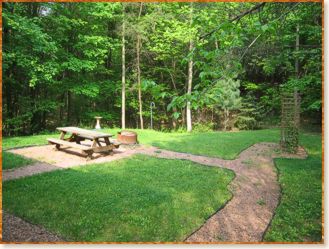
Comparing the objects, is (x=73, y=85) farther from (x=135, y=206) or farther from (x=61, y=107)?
(x=135, y=206)

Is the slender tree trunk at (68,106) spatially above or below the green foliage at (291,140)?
above

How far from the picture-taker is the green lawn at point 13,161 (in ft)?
19.8

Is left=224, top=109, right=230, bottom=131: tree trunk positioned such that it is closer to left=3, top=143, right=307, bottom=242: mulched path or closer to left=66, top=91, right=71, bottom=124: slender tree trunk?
left=3, top=143, right=307, bottom=242: mulched path

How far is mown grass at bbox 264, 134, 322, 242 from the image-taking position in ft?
11.9

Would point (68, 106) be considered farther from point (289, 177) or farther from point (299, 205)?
point (299, 205)

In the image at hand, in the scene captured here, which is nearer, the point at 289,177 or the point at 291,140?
the point at 289,177

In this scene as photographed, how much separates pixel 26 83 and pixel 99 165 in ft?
18.3

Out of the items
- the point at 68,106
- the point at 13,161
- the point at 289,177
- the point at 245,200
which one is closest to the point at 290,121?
the point at 289,177

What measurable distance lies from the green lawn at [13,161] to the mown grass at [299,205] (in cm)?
519

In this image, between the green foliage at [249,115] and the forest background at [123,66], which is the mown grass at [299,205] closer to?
the forest background at [123,66]

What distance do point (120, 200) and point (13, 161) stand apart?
3329mm

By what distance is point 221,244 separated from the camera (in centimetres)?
343

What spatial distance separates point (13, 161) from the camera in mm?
6371

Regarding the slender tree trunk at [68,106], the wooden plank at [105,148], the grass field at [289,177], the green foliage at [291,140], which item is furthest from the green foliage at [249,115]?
the wooden plank at [105,148]
